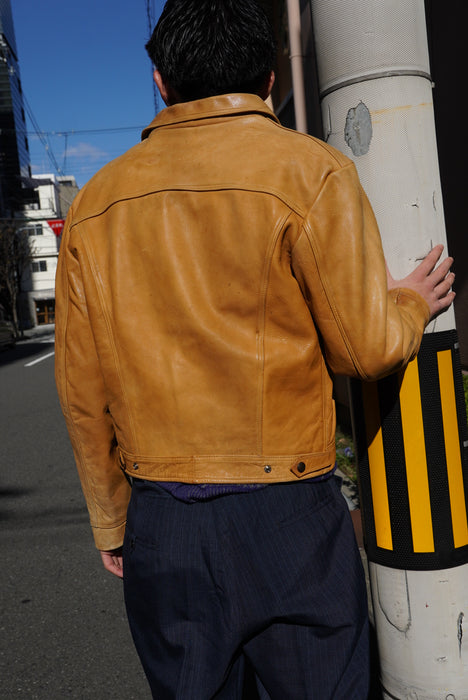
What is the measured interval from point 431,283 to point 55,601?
2.70m

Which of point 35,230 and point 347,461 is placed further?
point 35,230

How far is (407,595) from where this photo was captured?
1635 mm

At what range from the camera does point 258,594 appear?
1175 mm

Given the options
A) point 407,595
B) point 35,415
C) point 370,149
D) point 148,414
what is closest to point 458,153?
point 370,149

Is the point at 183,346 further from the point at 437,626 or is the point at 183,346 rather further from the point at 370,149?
the point at 437,626

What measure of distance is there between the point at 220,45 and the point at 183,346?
1.86ft

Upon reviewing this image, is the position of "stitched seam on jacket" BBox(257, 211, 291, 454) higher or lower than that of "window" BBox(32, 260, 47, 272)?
lower

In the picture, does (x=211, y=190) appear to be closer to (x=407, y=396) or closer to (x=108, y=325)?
(x=108, y=325)

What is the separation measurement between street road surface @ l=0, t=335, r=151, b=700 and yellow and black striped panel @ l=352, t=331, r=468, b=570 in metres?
1.41

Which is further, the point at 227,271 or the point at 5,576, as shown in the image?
the point at 5,576

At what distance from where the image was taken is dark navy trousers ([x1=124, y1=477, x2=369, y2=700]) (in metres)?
1.18

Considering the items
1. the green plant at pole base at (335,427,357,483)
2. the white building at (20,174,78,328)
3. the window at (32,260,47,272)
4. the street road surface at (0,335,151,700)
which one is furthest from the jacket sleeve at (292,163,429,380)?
the window at (32,260,47,272)

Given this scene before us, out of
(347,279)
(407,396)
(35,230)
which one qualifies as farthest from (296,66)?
(35,230)

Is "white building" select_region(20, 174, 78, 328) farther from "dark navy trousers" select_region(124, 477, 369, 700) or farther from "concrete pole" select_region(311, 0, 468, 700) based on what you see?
"dark navy trousers" select_region(124, 477, 369, 700)
